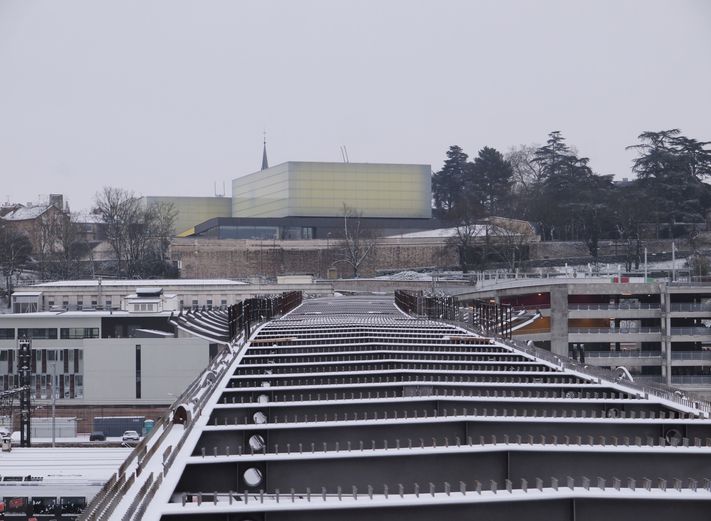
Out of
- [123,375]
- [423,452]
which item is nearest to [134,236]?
[123,375]

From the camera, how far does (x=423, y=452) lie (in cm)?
1209

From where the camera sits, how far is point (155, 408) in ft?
175

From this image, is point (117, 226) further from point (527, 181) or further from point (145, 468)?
point (145, 468)

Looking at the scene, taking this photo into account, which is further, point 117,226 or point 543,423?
point 117,226

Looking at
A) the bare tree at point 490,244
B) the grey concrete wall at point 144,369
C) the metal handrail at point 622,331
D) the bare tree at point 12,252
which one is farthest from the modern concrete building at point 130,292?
the metal handrail at point 622,331

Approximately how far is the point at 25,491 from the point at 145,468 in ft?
62.6

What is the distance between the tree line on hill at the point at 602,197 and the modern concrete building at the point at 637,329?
48473mm

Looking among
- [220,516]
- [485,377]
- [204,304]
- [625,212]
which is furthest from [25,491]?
[625,212]

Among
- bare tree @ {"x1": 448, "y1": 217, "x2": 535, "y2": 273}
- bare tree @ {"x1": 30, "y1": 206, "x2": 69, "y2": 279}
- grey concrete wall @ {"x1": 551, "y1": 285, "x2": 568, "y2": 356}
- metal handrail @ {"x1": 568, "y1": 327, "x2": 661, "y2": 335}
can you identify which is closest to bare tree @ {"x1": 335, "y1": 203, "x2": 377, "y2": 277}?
bare tree @ {"x1": 448, "y1": 217, "x2": 535, "y2": 273}

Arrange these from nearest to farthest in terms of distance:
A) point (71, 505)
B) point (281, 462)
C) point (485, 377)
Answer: point (281, 462)
point (485, 377)
point (71, 505)

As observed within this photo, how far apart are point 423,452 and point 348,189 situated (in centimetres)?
11764

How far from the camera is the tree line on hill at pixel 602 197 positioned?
107688mm

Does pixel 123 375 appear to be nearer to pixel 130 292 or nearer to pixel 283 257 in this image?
pixel 130 292

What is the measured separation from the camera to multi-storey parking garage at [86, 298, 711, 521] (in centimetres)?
984
